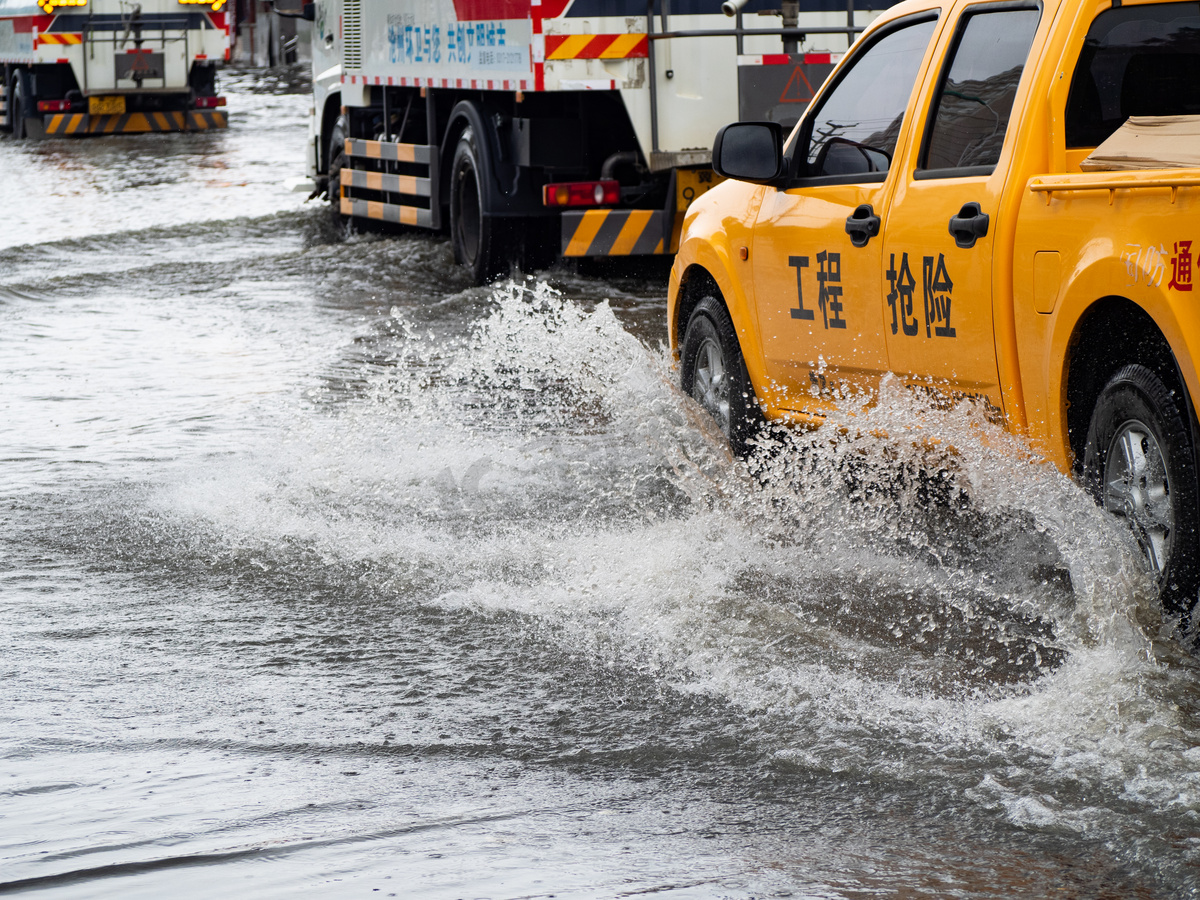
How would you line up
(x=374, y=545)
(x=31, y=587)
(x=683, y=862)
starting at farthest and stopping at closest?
(x=374, y=545) < (x=31, y=587) < (x=683, y=862)

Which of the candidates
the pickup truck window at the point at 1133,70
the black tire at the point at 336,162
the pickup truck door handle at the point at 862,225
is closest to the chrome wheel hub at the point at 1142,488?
the pickup truck window at the point at 1133,70

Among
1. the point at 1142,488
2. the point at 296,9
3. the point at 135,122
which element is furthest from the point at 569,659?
the point at 135,122

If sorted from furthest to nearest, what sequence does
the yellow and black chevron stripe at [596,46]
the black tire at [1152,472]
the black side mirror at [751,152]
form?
the yellow and black chevron stripe at [596,46] < the black side mirror at [751,152] < the black tire at [1152,472]

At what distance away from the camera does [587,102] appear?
11.8 meters

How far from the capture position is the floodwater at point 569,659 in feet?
10.8

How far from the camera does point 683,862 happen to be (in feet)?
10.6

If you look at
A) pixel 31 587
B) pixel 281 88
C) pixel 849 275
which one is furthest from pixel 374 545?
pixel 281 88

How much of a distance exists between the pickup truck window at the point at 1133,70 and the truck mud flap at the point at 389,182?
9333 mm

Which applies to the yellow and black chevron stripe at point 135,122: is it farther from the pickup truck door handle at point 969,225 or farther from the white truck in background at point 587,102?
the pickup truck door handle at point 969,225

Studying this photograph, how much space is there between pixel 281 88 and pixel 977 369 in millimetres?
43562

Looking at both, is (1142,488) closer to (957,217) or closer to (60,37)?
(957,217)

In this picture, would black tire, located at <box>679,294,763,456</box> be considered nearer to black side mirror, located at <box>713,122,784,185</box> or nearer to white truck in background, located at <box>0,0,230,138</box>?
black side mirror, located at <box>713,122,784,185</box>

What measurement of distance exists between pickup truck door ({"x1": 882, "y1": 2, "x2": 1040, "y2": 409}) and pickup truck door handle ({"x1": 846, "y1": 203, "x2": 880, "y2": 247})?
0.08m

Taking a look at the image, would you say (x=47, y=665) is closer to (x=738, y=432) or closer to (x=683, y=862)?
(x=683, y=862)
